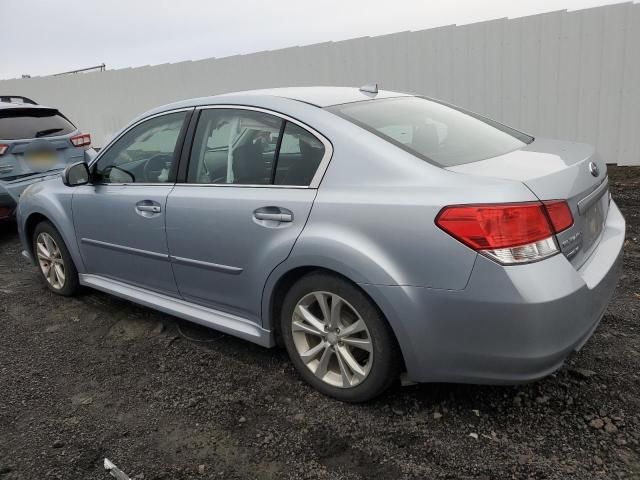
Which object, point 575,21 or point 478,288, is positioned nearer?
point 478,288

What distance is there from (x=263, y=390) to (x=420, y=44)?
22.4 ft

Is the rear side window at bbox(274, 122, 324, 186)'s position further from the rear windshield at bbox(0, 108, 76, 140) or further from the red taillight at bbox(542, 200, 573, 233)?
the rear windshield at bbox(0, 108, 76, 140)

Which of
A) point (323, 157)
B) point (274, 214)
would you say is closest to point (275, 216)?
point (274, 214)

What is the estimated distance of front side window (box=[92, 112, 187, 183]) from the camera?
3.50 metres

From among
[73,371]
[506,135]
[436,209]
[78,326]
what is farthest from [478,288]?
[78,326]

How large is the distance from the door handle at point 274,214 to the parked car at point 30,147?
462cm

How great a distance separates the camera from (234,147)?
3.16 metres

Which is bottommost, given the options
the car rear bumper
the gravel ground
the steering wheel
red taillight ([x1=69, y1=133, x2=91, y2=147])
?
the gravel ground

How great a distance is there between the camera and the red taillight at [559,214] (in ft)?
7.40

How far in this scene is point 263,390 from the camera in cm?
298

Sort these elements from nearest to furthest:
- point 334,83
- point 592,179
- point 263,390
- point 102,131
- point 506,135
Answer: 1. point 592,179
2. point 263,390
3. point 506,135
4. point 334,83
5. point 102,131

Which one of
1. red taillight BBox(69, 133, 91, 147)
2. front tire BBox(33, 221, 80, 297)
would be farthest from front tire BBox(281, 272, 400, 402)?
red taillight BBox(69, 133, 91, 147)

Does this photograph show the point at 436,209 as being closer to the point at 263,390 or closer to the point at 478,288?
the point at 478,288

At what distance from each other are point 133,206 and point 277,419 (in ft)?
5.55
